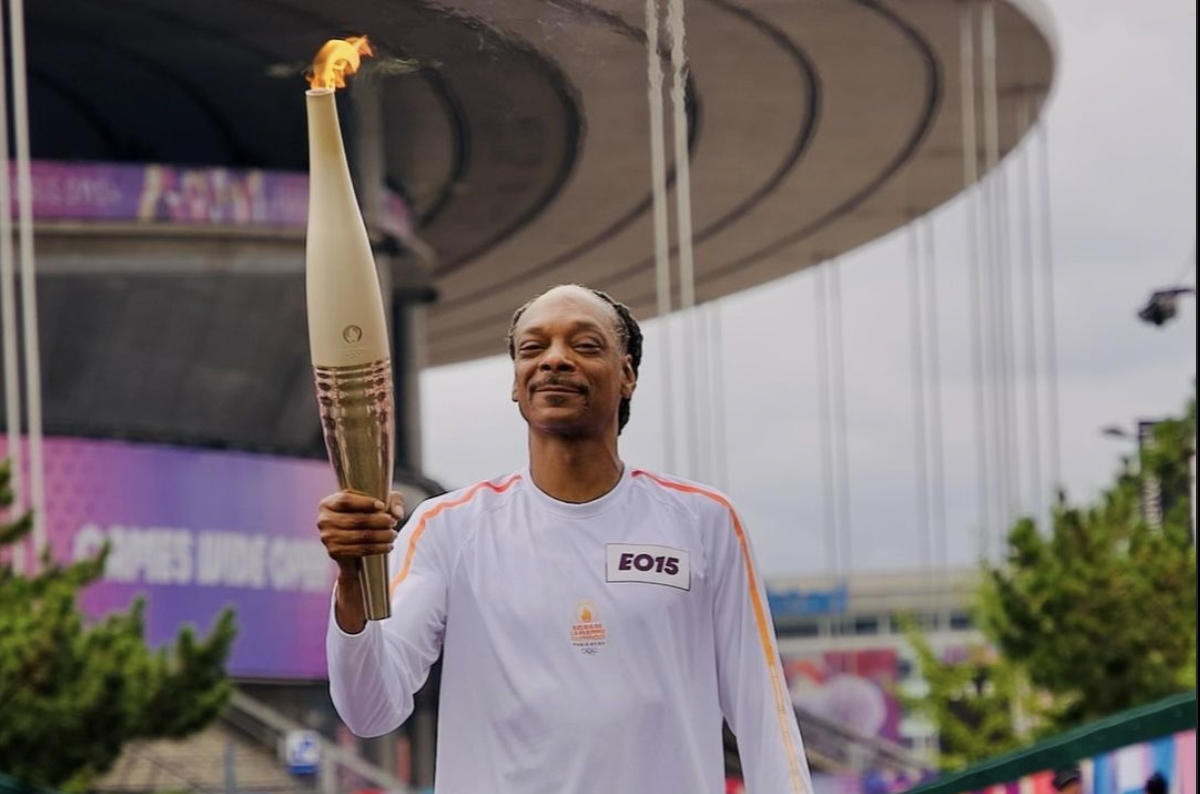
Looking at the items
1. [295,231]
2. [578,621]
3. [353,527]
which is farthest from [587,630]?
[295,231]

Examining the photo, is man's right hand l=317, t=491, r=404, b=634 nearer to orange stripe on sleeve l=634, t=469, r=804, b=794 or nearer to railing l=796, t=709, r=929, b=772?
orange stripe on sleeve l=634, t=469, r=804, b=794

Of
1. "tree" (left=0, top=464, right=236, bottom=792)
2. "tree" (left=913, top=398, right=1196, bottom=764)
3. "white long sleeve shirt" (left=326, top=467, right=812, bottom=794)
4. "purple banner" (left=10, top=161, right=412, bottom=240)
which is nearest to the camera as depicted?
"white long sleeve shirt" (left=326, top=467, right=812, bottom=794)

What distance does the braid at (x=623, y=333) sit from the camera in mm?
4397

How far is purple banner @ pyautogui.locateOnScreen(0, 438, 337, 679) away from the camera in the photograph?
36406 millimetres

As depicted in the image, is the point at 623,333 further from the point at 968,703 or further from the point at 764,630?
the point at 968,703

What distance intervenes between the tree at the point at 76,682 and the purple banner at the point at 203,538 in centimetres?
1230

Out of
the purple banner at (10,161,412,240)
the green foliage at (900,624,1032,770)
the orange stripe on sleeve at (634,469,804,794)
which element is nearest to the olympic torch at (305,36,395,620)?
the orange stripe on sleeve at (634,469,804,794)

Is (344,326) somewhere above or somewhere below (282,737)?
above

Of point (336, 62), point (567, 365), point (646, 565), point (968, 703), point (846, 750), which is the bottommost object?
point (846, 750)

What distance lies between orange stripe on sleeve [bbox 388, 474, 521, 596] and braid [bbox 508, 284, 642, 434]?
0.23 meters

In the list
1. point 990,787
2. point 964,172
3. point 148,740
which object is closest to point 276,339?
point 964,172

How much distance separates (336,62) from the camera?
158 inches

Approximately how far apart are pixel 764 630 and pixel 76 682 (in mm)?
18734

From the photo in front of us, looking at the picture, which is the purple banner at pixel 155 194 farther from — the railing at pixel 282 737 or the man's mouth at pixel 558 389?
the man's mouth at pixel 558 389
